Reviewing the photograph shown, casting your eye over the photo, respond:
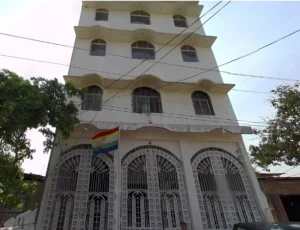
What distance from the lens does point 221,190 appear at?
7.76 metres

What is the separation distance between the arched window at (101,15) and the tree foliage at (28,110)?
799 cm

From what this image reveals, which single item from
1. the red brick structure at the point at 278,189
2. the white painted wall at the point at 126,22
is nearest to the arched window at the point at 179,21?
the white painted wall at the point at 126,22

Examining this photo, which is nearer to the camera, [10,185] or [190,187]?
[10,185]

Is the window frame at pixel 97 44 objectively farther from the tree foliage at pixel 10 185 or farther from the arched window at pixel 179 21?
the tree foliage at pixel 10 185

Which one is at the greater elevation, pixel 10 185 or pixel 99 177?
pixel 99 177

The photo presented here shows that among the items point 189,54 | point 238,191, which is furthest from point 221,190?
point 189,54

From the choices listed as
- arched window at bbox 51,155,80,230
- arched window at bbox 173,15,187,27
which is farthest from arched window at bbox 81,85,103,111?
arched window at bbox 173,15,187,27

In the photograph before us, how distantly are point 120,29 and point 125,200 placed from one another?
29.0 ft

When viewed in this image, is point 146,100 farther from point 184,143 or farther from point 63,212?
point 63,212

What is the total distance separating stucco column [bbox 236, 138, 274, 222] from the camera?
7.35 meters

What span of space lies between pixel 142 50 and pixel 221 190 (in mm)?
8025

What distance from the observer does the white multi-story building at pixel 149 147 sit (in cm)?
695

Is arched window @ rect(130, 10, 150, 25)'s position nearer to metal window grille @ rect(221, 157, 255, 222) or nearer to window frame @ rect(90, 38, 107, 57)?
window frame @ rect(90, 38, 107, 57)

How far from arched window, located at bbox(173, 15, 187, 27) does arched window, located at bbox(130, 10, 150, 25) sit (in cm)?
179
